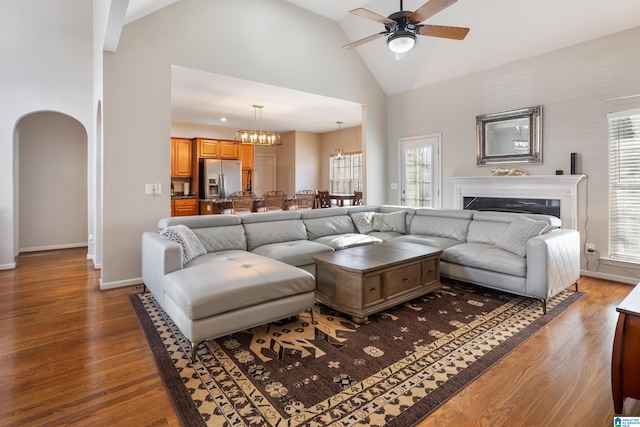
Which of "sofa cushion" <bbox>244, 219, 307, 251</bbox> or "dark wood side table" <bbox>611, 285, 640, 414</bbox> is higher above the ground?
"sofa cushion" <bbox>244, 219, 307, 251</bbox>

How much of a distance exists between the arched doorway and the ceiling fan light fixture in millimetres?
5730

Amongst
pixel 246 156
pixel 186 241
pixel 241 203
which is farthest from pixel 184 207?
pixel 186 241

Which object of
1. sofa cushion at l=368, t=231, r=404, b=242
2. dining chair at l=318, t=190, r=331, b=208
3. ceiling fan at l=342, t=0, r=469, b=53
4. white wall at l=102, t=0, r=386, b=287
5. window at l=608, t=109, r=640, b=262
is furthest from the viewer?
dining chair at l=318, t=190, r=331, b=208

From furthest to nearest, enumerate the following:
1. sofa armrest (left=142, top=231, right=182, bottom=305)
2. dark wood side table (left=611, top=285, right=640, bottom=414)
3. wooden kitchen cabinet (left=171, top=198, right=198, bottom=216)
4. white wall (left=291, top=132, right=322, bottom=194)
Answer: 1. white wall (left=291, top=132, right=322, bottom=194)
2. wooden kitchen cabinet (left=171, top=198, right=198, bottom=216)
3. sofa armrest (left=142, top=231, right=182, bottom=305)
4. dark wood side table (left=611, top=285, right=640, bottom=414)

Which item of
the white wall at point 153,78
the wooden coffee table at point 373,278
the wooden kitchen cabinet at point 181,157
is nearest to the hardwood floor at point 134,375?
the white wall at point 153,78

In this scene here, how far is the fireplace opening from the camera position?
15.0ft

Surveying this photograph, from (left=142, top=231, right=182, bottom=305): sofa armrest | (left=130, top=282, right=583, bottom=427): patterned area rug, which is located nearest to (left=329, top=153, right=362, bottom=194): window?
(left=130, top=282, right=583, bottom=427): patterned area rug

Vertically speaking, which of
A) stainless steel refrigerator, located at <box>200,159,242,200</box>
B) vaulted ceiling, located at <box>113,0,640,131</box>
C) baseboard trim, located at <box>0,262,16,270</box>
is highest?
vaulted ceiling, located at <box>113,0,640,131</box>

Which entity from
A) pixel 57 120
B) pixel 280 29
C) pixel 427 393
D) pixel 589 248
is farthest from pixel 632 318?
pixel 57 120

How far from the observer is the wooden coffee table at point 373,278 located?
2.91 metres

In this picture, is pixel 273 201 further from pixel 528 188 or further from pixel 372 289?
pixel 528 188

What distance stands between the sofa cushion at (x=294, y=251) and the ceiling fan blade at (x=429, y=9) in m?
2.57

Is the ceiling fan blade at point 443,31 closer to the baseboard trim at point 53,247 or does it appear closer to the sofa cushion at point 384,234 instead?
the sofa cushion at point 384,234

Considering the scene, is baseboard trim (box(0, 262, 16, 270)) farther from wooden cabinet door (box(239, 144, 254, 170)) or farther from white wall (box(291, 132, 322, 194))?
white wall (box(291, 132, 322, 194))
